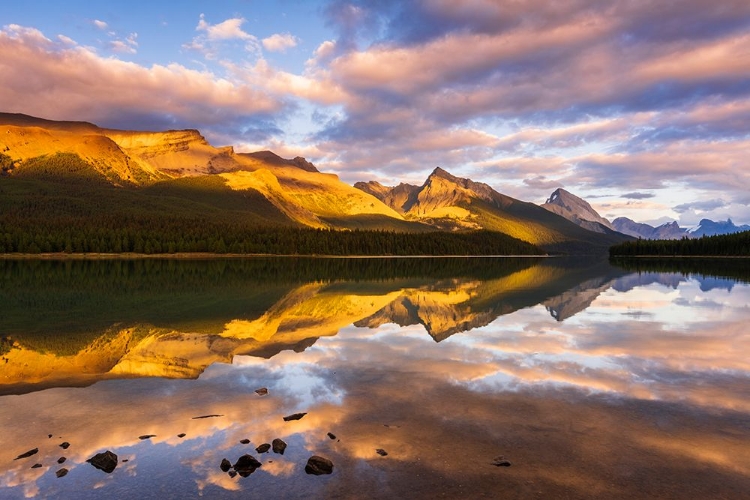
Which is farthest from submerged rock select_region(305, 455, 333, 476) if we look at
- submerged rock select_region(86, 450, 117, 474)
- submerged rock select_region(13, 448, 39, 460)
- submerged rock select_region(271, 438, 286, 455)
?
submerged rock select_region(13, 448, 39, 460)

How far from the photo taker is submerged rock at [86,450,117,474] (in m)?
13.6

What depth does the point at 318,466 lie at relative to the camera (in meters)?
13.5

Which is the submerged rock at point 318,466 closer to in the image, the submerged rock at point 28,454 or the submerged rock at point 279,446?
the submerged rock at point 279,446

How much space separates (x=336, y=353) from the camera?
29578 mm

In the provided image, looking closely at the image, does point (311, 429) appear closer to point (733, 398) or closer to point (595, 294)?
point (733, 398)

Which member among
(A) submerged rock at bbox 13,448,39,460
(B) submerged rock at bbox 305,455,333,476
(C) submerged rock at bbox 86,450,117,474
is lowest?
(A) submerged rock at bbox 13,448,39,460

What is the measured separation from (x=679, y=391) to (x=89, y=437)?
23034 millimetres

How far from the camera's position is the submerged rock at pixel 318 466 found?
13406 mm

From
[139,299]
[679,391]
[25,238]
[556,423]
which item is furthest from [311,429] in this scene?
[25,238]

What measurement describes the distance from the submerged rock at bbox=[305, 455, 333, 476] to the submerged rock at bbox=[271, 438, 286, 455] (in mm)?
1464

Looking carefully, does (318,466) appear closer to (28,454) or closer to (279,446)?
(279,446)

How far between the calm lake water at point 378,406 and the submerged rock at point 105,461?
25cm

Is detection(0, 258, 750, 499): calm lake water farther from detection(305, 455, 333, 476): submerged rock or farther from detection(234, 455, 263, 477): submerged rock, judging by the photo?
detection(234, 455, 263, 477): submerged rock

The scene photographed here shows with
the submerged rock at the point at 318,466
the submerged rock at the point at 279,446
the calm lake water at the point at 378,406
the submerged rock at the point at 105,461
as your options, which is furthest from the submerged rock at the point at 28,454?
the submerged rock at the point at 318,466
